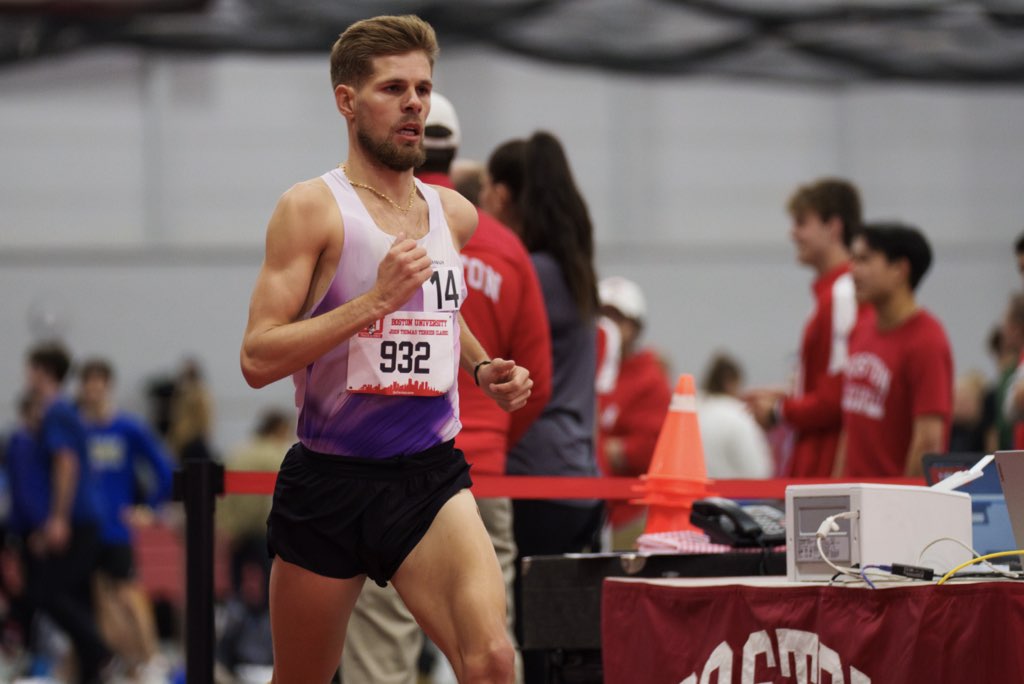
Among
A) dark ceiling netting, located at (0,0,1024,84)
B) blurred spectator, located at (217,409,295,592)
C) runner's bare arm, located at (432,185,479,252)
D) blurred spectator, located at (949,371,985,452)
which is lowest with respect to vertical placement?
blurred spectator, located at (217,409,295,592)

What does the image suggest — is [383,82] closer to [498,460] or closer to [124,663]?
[498,460]

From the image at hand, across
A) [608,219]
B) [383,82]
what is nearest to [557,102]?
[608,219]

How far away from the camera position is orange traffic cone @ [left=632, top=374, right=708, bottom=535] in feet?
17.5

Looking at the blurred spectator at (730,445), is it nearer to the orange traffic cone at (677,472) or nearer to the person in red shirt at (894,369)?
the person in red shirt at (894,369)

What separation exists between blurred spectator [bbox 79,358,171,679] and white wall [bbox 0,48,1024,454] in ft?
→ 21.3

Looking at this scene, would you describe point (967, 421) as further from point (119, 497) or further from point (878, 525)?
point (878, 525)

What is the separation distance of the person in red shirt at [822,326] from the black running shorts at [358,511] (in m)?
3.17

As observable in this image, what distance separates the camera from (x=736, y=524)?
4793mm

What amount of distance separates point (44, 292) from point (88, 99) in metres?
2.01

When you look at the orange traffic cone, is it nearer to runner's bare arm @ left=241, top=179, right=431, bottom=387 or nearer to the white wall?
runner's bare arm @ left=241, top=179, right=431, bottom=387

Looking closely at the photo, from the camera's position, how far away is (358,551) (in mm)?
3785

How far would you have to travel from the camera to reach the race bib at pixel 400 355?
371 cm

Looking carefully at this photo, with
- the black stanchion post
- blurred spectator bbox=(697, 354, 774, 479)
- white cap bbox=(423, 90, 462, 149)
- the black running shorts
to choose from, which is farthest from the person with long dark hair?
blurred spectator bbox=(697, 354, 774, 479)

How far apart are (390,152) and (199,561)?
201 cm
